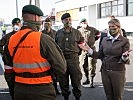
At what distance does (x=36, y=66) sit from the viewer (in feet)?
12.3

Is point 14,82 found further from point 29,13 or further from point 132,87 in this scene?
point 132,87

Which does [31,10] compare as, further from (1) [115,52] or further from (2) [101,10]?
(2) [101,10]

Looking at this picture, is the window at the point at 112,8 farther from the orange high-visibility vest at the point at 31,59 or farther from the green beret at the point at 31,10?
the orange high-visibility vest at the point at 31,59

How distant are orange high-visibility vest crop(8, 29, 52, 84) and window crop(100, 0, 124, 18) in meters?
33.4

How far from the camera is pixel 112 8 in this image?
39469mm

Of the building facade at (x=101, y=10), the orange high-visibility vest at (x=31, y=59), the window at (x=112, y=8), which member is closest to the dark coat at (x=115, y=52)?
the orange high-visibility vest at (x=31, y=59)

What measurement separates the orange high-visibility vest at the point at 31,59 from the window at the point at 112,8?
110 ft

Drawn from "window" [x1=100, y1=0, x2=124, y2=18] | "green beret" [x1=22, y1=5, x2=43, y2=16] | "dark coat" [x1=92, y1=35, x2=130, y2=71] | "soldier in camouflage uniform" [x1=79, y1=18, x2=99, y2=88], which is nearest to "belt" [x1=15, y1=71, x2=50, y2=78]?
"green beret" [x1=22, y1=5, x2=43, y2=16]

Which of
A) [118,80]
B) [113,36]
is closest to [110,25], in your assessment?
[113,36]

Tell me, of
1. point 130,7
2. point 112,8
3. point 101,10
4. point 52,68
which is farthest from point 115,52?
point 101,10

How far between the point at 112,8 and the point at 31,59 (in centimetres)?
3657

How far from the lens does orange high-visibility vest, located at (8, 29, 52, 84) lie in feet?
12.3

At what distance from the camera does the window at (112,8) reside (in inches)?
1450

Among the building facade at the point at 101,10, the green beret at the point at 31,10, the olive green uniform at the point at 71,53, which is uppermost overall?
Result: the building facade at the point at 101,10
